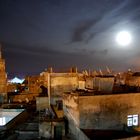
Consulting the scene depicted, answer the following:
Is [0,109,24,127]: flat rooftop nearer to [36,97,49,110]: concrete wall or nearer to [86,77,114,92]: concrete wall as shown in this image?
[36,97,49,110]: concrete wall

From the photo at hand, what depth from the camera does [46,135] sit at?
674 inches

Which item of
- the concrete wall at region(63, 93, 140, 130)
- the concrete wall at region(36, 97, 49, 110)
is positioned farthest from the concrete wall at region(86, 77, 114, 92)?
the concrete wall at region(36, 97, 49, 110)

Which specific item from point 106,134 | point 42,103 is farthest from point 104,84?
point 42,103

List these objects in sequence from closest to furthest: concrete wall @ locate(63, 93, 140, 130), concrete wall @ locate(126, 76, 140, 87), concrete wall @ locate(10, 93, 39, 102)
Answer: concrete wall @ locate(63, 93, 140, 130)
concrete wall @ locate(126, 76, 140, 87)
concrete wall @ locate(10, 93, 39, 102)

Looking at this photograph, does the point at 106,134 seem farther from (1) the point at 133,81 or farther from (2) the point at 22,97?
(2) the point at 22,97

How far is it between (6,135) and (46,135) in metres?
3.04

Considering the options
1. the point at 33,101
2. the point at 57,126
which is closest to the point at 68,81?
the point at 33,101

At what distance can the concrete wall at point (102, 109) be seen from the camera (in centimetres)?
1573

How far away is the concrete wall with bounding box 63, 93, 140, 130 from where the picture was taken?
15.7 metres

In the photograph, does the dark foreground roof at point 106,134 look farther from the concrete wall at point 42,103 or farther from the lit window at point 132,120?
the concrete wall at point 42,103

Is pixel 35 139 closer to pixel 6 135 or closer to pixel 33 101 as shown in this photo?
pixel 6 135

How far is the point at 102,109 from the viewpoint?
16.3m

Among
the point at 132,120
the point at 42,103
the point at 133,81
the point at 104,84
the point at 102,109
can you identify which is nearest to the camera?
the point at 102,109

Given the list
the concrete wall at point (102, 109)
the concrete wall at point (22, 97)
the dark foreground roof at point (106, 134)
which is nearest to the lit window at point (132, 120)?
the concrete wall at point (102, 109)
